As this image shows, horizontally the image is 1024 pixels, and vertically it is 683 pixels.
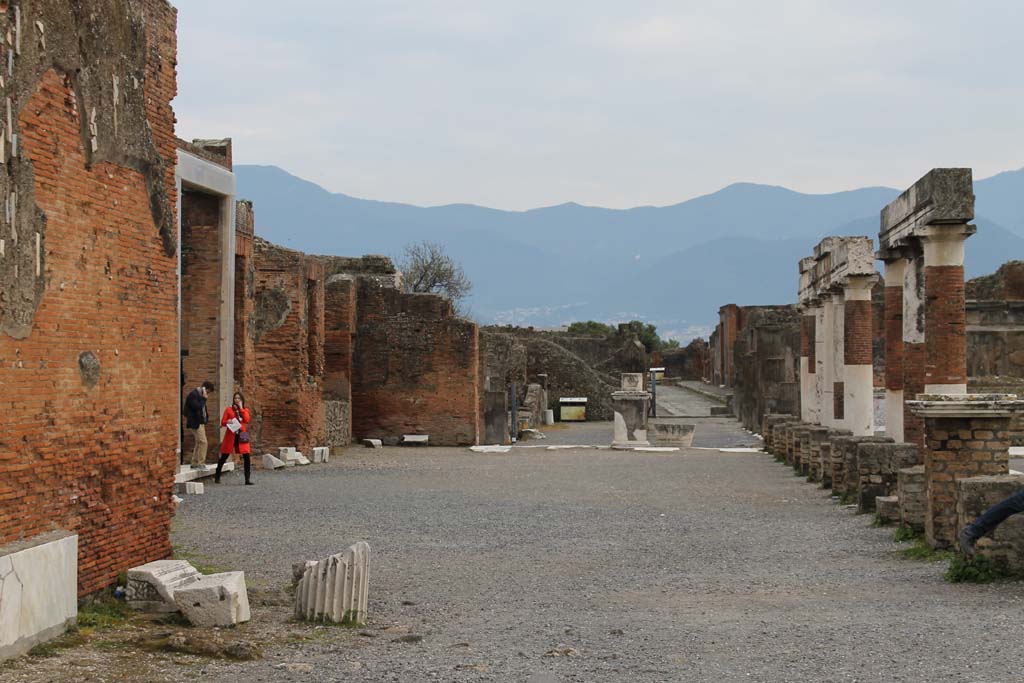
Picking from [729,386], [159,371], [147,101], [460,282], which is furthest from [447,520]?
[460,282]

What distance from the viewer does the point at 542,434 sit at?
32438 mm

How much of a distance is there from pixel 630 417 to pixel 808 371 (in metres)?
3.65

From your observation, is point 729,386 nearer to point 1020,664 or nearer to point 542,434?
point 542,434

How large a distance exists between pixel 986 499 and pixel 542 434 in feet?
77.6

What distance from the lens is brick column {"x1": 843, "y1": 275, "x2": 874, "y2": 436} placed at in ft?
63.6

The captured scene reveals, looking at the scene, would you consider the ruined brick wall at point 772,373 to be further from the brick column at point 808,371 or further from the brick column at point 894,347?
the brick column at point 894,347

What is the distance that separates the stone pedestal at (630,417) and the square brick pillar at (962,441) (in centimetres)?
1591

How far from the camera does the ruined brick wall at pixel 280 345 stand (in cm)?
2017

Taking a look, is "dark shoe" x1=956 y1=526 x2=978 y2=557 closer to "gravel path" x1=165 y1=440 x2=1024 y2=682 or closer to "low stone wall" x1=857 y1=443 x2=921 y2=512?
"gravel path" x1=165 y1=440 x2=1024 y2=682

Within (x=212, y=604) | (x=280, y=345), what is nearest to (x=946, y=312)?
(x=212, y=604)

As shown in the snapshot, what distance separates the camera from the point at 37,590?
21.5ft

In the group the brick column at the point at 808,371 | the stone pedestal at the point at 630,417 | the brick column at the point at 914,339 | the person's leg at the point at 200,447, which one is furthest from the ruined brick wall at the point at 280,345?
the brick column at the point at 808,371

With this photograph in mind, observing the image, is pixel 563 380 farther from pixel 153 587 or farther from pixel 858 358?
pixel 153 587

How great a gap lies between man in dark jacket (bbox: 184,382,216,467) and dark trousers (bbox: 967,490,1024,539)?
35.8ft
